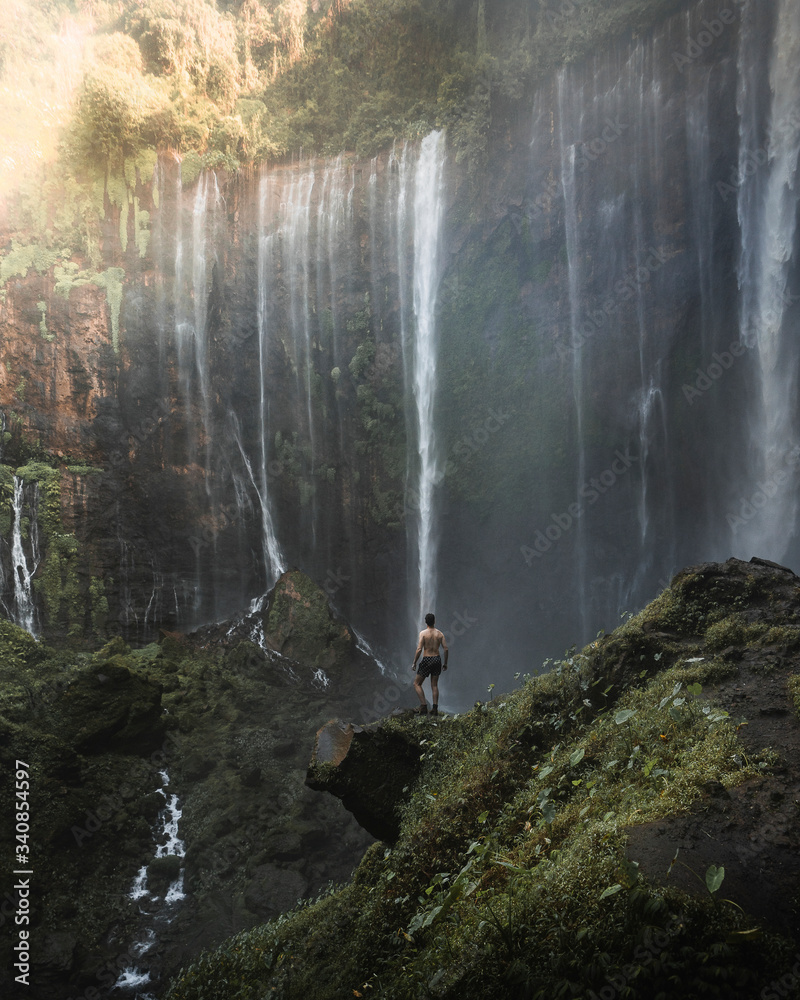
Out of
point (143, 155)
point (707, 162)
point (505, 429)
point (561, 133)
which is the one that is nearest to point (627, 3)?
point (561, 133)

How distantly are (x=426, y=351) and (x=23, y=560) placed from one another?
13.0 m

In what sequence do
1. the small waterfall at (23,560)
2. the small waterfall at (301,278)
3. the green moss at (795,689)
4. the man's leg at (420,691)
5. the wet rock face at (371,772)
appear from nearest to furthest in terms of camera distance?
the green moss at (795,689), the wet rock face at (371,772), the man's leg at (420,691), the small waterfall at (23,560), the small waterfall at (301,278)

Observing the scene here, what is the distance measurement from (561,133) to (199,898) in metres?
19.2

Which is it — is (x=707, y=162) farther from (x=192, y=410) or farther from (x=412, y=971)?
(x=412, y=971)

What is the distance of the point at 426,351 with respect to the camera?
18.8 m

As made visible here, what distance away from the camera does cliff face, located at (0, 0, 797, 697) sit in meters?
15.7

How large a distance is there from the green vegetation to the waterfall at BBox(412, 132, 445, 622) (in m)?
13.1

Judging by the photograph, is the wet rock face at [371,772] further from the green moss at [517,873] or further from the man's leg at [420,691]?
the man's leg at [420,691]

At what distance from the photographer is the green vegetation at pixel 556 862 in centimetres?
221

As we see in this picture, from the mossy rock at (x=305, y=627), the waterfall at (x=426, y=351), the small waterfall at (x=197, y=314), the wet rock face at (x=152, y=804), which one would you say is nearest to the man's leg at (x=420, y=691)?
the wet rock face at (x=152, y=804)

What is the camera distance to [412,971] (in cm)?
296

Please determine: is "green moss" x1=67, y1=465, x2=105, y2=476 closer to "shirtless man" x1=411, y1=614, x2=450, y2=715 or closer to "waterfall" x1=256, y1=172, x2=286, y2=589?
"waterfall" x1=256, y1=172, x2=286, y2=589

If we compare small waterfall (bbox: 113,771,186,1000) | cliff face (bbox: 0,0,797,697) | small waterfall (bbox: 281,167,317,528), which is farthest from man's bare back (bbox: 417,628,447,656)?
small waterfall (bbox: 281,167,317,528)

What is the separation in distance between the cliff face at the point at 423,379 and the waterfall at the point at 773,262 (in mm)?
221
